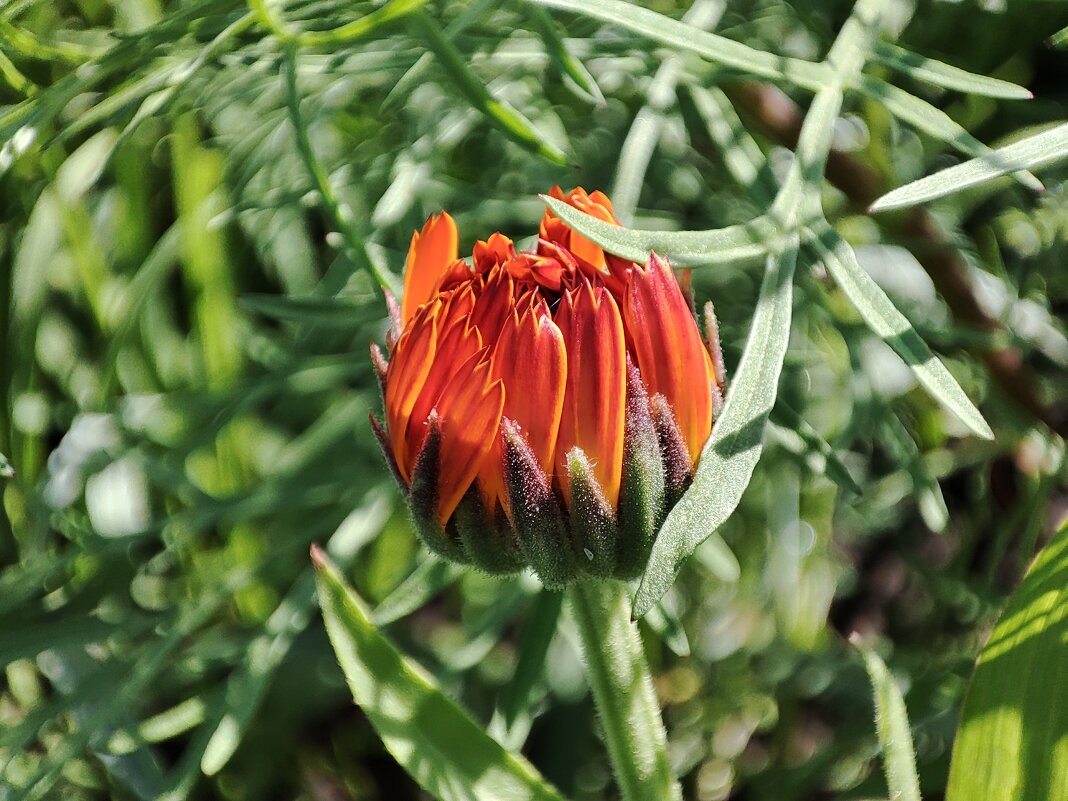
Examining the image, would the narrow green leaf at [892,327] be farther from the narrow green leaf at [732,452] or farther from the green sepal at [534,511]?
the green sepal at [534,511]

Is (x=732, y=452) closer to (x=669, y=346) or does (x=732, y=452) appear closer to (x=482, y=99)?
(x=669, y=346)

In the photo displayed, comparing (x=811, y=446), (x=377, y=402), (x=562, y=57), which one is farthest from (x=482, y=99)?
(x=377, y=402)

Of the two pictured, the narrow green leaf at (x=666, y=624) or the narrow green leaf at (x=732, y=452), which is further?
the narrow green leaf at (x=666, y=624)

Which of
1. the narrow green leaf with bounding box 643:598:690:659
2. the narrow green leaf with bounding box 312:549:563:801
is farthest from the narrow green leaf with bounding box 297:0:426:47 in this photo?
the narrow green leaf with bounding box 643:598:690:659

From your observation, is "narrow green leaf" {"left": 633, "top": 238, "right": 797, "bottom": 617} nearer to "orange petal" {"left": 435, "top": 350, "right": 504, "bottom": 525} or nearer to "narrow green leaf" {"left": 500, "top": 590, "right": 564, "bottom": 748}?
"orange petal" {"left": 435, "top": 350, "right": 504, "bottom": 525}

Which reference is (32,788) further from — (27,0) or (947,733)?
(947,733)

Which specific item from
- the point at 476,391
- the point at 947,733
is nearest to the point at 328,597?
the point at 476,391

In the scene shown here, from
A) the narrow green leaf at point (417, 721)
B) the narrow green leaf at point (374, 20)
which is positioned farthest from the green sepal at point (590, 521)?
the narrow green leaf at point (374, 20)
